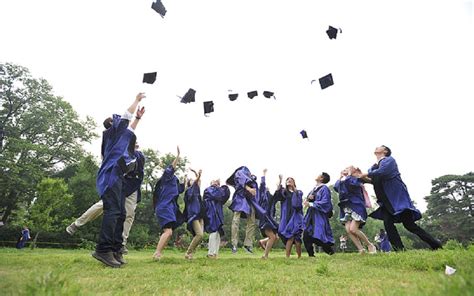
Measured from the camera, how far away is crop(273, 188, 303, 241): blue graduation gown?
710 centimetres

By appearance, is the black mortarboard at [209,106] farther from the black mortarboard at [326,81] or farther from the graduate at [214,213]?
the black mortarboard at [326,81]

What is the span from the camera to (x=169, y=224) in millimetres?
6078

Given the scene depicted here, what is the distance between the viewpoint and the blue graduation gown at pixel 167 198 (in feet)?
20.2

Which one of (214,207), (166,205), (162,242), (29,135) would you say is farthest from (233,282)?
(29,135)

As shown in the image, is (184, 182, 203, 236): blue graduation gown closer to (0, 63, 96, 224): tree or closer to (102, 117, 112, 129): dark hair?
(102, 117, 112, 129): dark hair

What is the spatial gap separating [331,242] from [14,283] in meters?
5.75

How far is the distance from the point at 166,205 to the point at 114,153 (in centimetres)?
191

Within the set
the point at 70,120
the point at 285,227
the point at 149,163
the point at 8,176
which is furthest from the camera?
the point at 149,163

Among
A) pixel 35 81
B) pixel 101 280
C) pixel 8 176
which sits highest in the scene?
pixel 35 81

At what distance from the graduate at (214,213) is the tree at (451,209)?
37401mm

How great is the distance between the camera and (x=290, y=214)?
7.28m

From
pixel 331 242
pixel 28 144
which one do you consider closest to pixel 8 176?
pixel 28 144

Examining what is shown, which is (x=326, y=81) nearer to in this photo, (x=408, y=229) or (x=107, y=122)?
(x=408, y=229)

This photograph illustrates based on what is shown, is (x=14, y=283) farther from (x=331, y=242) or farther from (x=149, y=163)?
(x=149, y=163)
